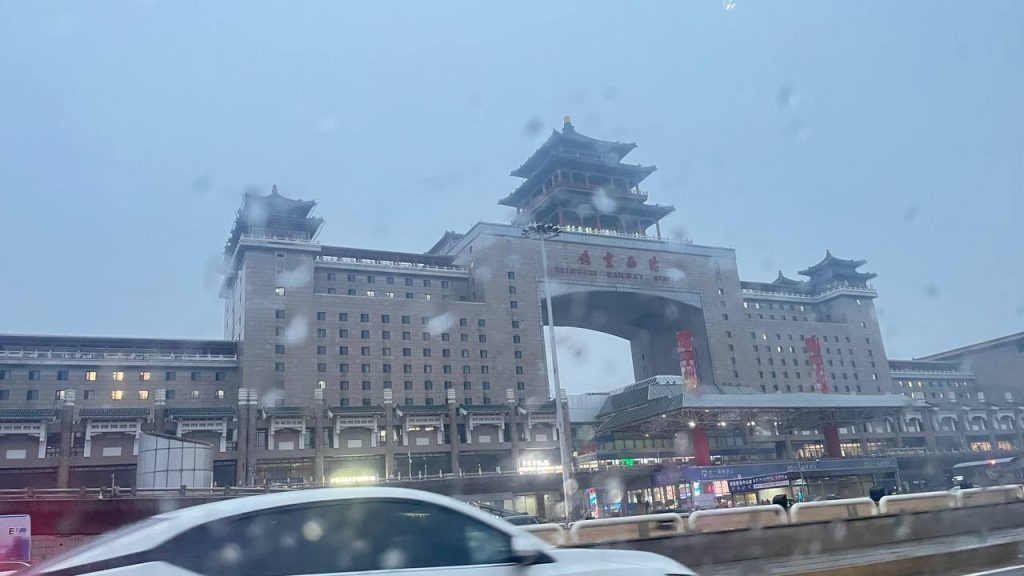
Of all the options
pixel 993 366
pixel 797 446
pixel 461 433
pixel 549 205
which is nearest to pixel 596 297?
pixel 549 205

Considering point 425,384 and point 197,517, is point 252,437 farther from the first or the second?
point 197,517

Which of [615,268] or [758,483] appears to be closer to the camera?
[758,483]

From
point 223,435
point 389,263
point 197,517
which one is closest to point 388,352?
point 389,263

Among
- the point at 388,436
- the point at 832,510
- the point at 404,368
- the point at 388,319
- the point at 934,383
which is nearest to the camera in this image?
the point at 832,510

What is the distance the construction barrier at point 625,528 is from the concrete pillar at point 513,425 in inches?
2160

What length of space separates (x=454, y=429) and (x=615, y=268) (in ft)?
89.4

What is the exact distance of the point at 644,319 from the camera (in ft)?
298

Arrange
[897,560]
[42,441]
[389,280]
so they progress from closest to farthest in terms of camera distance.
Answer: [897,560] < [42,441] < [389,280]

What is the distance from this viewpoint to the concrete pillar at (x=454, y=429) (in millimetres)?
64625

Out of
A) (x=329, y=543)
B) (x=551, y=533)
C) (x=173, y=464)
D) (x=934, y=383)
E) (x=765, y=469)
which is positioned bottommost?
(x=551, y=533)

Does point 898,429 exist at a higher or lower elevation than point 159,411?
lower

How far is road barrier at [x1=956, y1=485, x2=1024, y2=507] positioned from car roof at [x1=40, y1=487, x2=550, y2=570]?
51.8 ft

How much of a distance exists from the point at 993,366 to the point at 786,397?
69050 millimetres

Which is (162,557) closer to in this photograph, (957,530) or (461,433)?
(957,530)
